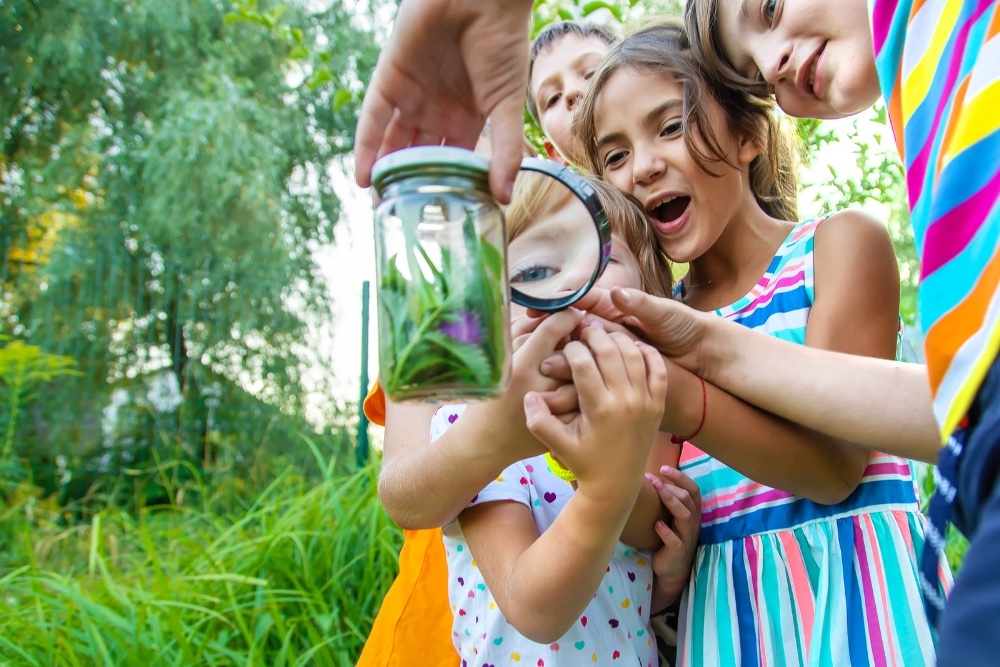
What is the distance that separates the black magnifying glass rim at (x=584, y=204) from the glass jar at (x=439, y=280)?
21 centimetres

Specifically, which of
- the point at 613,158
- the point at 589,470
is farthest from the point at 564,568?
the point at 613,158

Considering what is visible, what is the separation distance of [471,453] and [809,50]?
3.87 ft

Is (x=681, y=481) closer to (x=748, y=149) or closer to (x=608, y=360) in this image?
(x=608, y=360)

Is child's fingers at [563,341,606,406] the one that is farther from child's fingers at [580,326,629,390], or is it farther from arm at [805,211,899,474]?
arm at [805,211,899,474]

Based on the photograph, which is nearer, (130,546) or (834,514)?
(834,514)

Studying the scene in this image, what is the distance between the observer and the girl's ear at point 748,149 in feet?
7.02

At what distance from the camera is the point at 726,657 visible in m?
1.62

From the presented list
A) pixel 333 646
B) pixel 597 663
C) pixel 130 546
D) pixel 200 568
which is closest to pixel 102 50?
pixel 130 546

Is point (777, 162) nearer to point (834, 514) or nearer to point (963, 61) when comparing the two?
point (834, 514)

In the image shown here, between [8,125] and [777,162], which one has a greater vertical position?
[8,125]

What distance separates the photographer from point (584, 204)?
1.26m

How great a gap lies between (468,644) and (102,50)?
34.9 feet

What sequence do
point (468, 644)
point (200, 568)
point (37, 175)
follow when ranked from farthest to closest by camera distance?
1. point (37, 175)
2. point (200, 568)
3. point (468, 644)

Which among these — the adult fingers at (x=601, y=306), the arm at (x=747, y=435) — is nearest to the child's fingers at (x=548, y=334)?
the adult fingers at (x=601, y=306)
